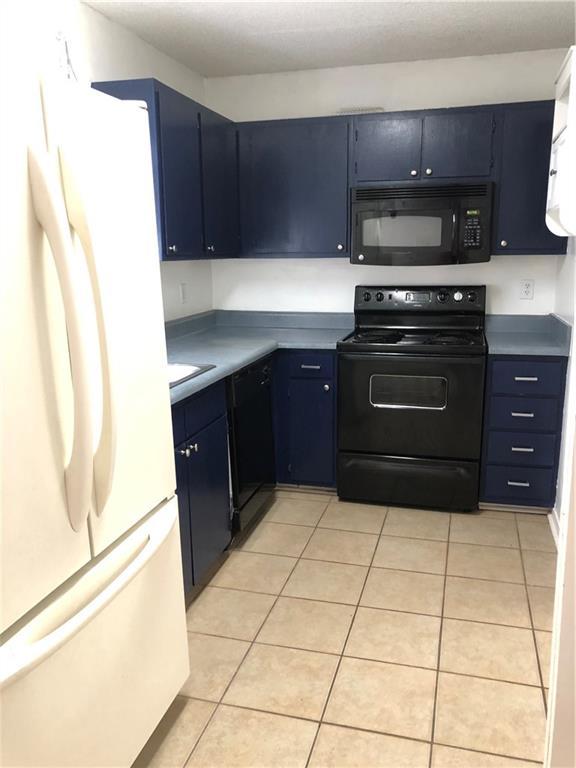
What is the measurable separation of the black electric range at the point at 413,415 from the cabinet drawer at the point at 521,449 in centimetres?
9

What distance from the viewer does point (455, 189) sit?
10.4 ft

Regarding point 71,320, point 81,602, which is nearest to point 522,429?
point 81,602

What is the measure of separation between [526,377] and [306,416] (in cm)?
116

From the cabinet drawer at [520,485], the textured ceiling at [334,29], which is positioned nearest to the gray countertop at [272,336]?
the cabinet drawer at [520,485]

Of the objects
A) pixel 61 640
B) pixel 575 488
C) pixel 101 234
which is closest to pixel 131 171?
pixel 101 234

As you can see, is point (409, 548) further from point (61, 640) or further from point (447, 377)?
point (61, 640)

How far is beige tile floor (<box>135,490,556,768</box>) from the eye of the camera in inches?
70.2

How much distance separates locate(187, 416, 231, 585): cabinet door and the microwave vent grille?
1485 millimetres

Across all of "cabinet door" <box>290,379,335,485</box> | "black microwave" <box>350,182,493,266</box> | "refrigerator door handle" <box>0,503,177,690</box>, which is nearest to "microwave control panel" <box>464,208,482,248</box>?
"black microwave" <box>350,182,493,266</box>

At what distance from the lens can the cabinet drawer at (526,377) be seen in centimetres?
303

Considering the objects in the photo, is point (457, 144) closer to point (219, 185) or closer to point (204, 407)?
point (219, 185)

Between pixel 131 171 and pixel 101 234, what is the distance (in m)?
0.21

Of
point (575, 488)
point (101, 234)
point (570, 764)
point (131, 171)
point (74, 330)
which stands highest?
point (131, 171)

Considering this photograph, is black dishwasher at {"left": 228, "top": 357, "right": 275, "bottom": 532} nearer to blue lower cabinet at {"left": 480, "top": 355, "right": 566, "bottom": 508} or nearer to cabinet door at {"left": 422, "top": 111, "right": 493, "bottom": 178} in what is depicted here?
blue lower cabinet at {"left": 480, "top": 355, "right": 566, "bottom": 508}
